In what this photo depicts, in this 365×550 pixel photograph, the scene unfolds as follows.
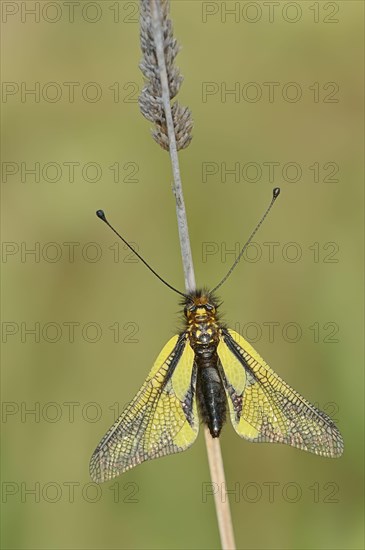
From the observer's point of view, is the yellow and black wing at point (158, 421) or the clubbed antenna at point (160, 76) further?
the yellow and black wing at point (158, 421)

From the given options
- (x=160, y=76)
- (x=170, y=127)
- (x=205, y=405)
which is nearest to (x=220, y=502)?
(x=205, y=405)

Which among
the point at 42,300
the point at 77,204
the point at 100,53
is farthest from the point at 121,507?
the point at 100,53

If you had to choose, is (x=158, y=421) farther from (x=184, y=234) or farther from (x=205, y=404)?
(x=184, y=234)

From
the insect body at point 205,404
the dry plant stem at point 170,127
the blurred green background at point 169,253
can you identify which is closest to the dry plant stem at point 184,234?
the dry plant stem at point 170,127

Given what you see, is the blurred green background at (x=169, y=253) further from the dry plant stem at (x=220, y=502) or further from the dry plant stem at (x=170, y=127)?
the dry plant stem at (x=170, y=127)

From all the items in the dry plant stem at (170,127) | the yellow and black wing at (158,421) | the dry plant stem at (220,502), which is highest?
the dry plant stem at (170,127)

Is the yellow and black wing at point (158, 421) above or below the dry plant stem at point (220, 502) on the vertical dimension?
above

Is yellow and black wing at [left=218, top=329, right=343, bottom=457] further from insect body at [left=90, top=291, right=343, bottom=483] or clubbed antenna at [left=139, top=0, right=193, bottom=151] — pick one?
clubbed antenna at [left=139, top=0, right=193, bottom=151]

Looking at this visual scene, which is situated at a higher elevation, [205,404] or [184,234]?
[184,234]
